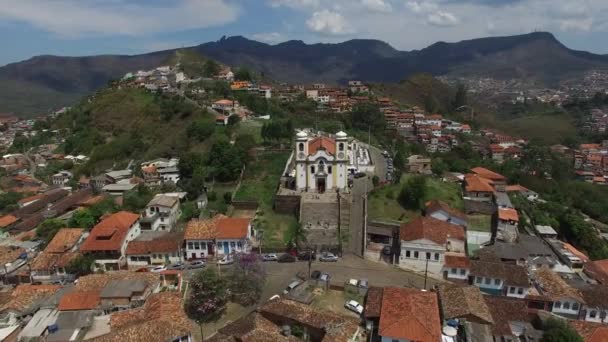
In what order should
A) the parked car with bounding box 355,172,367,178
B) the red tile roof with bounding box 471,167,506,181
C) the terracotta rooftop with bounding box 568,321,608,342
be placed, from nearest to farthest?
the terracotta rooftop with bounding box 568,321,608,342 < the parked car with bounding box 355,172,367,178 < the red tile roof with bounding box 471,167,506,181

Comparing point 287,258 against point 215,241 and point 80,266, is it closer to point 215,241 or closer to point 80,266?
point 215,241

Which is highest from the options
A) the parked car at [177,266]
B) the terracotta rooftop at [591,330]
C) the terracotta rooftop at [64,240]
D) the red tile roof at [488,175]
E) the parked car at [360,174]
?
the parked car at [360,174]

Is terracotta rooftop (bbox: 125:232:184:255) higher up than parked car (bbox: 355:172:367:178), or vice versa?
parked car (bbox: 355:172:367:178)

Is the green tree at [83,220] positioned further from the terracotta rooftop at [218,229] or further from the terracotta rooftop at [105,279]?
the terracotta rooftop at [218,229]

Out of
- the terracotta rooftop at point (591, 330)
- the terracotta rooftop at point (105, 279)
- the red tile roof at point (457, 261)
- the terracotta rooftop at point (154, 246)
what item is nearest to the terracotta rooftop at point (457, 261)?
the red tile roof at point (457, 261)

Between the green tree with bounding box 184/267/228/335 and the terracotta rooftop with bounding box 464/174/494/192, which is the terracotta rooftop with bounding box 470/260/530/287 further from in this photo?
the green tree with bounding box 184/267/228/335

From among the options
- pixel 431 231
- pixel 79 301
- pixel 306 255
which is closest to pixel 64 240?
pixel 79 301

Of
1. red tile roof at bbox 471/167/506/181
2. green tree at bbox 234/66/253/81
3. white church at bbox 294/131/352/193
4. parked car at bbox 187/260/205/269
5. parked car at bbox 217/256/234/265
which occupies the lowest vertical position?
parked car at bbox 187/260/205/269

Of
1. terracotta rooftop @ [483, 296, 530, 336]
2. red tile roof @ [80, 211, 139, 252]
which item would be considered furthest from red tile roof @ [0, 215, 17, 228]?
terracotta rooftop @ [483, 296, 530, 336]
